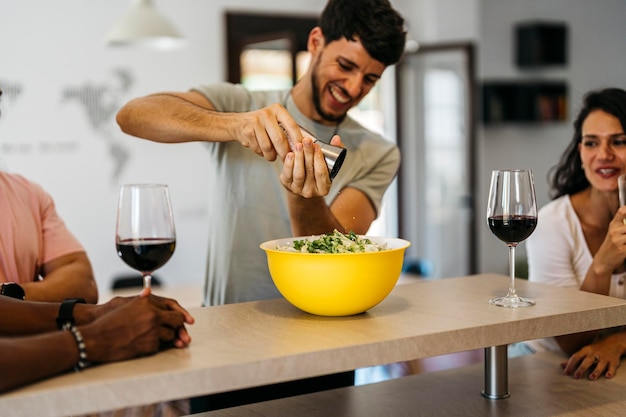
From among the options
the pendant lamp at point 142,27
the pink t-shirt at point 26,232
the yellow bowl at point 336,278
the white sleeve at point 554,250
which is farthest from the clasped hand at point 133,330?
the pendant lamp at point 142,27

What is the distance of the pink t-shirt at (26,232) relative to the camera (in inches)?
73.0

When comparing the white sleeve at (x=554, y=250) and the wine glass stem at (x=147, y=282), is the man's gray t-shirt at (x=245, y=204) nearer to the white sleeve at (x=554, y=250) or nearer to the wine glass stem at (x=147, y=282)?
the white sleeve at (x=554, y=250)

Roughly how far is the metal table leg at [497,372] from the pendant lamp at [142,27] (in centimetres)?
258

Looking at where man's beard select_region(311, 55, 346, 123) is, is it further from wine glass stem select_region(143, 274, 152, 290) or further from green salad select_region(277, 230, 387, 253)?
wine glass stem select_region(143, 274, 152, 290)

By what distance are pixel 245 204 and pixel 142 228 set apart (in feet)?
2.54

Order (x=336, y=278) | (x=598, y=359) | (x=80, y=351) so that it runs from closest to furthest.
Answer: (x=80, y=351)
(x=336, y=278)
(x=598, y=359)

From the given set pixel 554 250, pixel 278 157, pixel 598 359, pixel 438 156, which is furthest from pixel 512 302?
pixel 438 156

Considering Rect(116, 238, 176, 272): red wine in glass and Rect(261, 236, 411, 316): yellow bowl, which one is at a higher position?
Rect(116, 238, 176, 272): red wine in glass

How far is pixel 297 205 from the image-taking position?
1.69 meters

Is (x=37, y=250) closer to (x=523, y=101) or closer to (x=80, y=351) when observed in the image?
(x=80, y=351)

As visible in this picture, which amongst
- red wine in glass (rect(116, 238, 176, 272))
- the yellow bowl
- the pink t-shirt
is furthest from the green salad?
the pink t-shirt

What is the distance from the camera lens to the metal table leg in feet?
5.19

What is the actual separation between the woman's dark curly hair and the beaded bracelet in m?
1.67

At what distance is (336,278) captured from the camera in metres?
1.30
